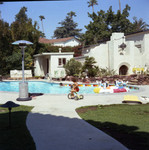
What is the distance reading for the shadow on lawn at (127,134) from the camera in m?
4.46

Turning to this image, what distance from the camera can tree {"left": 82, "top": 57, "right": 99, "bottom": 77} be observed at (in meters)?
23.9

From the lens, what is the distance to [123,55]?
2573cm

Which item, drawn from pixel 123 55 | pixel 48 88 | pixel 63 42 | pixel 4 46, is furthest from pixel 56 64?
pixel 63 42

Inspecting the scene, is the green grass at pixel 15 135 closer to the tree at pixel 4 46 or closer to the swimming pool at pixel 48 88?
the swimming pool at pixel 48 88

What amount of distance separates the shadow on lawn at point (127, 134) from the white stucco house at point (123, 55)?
65.2 feet

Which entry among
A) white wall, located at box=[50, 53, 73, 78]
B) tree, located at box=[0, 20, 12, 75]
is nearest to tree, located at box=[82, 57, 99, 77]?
white wall, located at box=[50, 53, 73, 78]

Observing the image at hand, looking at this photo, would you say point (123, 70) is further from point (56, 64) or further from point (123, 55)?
point (56, 64)

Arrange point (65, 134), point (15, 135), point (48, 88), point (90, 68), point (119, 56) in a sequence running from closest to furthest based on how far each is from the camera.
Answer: point (15, 135), point (65, 134), point (48, 88), point (90, 68), point (119, 56)

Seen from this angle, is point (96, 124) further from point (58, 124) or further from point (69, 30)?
point (69, 30)

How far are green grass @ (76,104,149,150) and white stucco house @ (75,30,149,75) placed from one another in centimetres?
1751

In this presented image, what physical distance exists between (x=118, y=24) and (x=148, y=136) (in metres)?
41.9

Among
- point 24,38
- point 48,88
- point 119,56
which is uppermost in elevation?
point 24,38

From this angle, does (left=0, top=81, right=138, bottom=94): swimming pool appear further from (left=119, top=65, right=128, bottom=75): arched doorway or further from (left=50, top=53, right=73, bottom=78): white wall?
(left=119, top=65, right=128, bottom=75): arched doorway

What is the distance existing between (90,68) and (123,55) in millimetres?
4751
